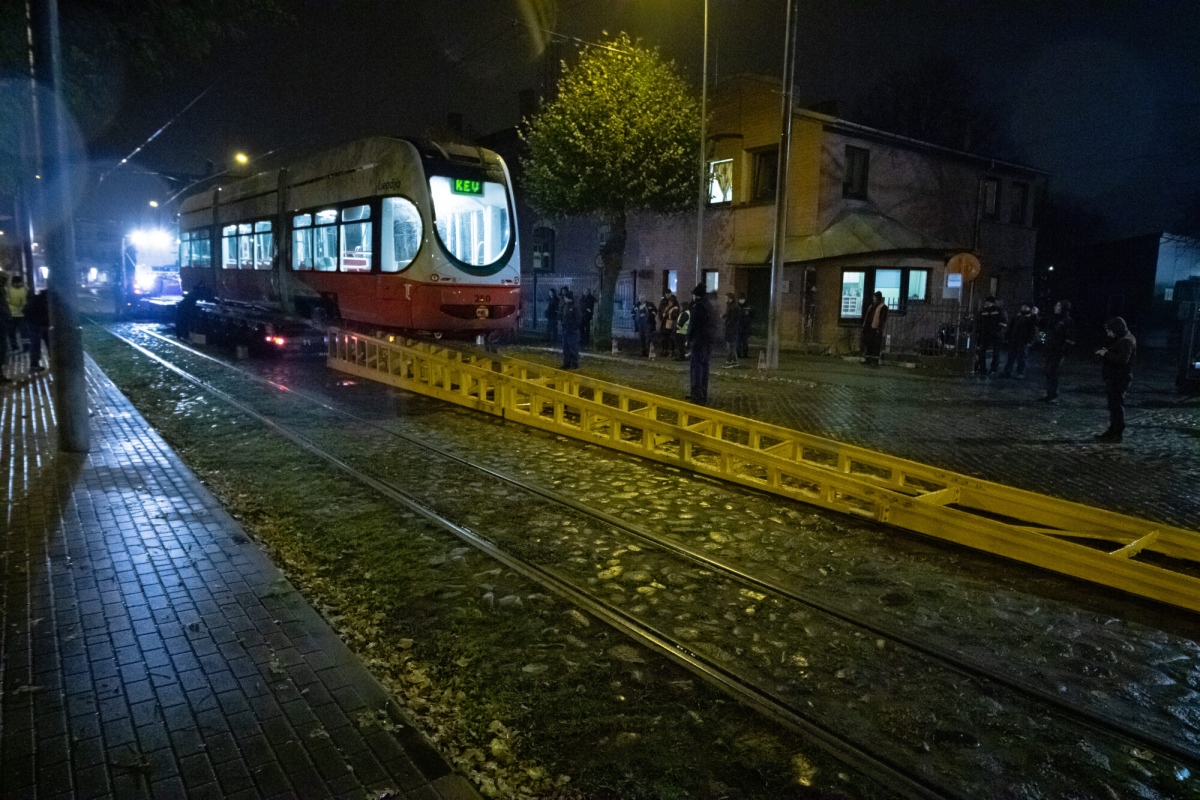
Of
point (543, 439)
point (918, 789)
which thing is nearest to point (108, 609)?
point (918, 789)

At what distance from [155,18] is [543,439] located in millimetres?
7227

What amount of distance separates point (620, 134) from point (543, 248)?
14606mm

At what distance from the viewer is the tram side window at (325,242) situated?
617 inches

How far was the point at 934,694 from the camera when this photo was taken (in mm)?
4352

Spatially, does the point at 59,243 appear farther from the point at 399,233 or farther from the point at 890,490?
the point at 890,490

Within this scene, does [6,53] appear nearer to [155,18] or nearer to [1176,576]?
[155,18]

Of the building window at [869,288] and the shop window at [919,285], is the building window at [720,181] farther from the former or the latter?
the shop window at [919,285]

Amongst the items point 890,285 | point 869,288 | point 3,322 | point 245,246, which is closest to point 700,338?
point 245,246

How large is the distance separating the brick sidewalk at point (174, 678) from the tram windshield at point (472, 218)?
807 cm

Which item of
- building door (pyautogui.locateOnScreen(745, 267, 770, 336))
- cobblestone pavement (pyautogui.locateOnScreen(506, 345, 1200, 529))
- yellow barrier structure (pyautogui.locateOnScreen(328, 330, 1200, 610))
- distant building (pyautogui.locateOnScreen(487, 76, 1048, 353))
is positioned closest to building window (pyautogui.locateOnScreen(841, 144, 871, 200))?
distant building (pyautogui.locateOnScreen(487, 76, 1048, 353))

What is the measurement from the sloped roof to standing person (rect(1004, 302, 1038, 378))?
4.98 m

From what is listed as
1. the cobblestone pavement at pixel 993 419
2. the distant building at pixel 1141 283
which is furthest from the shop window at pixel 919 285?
the distant building at pixel 1141 283

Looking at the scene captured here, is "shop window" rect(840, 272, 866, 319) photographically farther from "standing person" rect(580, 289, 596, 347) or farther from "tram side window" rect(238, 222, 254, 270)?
"tram side window" rect(238, 222, 254, 270)

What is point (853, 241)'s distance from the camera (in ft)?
80.6
